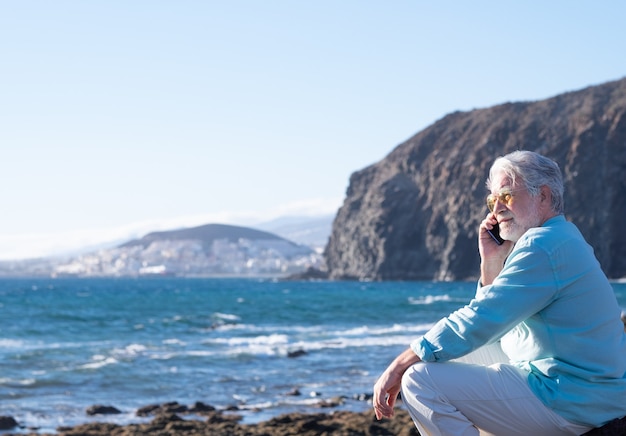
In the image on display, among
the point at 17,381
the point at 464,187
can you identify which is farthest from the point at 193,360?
the point at 464,187

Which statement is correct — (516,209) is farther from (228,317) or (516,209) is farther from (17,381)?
(228,317)

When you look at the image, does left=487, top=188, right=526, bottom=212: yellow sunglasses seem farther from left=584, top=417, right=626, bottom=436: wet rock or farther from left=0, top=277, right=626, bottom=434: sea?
left=0, top=277, right=626, bottom=434: sea

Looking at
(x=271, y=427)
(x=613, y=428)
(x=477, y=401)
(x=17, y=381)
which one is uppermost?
(x=477, y=401)

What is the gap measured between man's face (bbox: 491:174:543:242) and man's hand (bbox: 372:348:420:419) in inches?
27.2

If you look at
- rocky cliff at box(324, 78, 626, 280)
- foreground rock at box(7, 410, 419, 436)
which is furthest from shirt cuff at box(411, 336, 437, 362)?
rocky cliff at box(324, 78, 626, 280)

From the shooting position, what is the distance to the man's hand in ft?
13.1

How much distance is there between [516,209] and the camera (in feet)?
13.5

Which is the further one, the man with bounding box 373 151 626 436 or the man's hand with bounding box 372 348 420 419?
the man's hand with bounding box 372 348 420 419

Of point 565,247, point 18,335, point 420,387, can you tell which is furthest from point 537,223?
point 18,335

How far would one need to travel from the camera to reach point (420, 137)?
120 meters

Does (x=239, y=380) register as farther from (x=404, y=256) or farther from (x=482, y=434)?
(x=404, y=256)

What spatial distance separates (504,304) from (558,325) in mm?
267

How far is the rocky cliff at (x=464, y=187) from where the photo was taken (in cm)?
8962

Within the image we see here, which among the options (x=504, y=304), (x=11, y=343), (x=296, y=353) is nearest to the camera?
(x=504, y=304)
